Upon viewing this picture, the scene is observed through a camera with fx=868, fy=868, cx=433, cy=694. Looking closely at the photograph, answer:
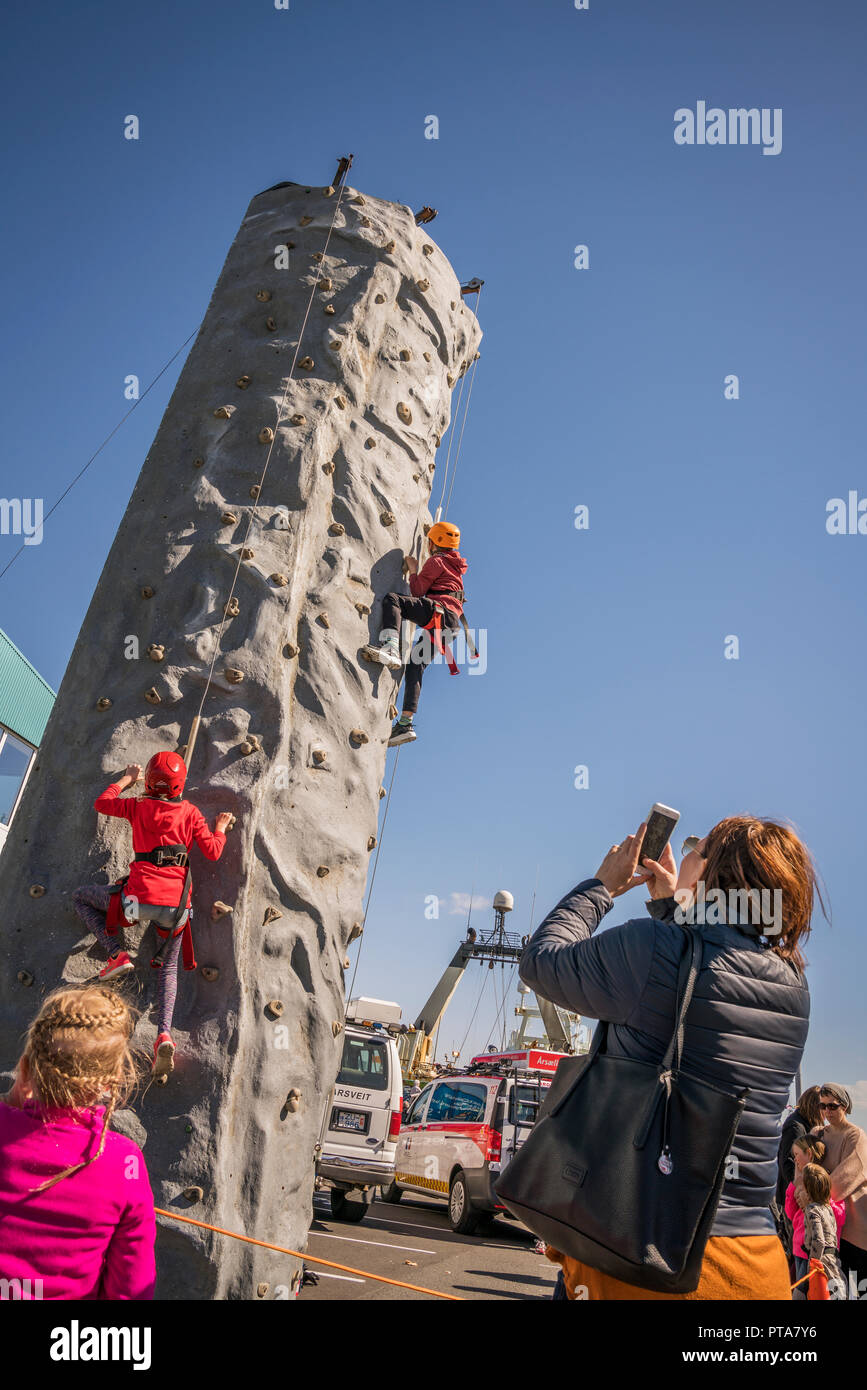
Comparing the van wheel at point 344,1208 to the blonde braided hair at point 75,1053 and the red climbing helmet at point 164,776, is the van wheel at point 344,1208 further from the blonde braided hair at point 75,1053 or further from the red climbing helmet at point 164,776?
the blonde braided hair at point 75,1053

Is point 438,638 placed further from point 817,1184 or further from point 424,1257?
point 424,1257

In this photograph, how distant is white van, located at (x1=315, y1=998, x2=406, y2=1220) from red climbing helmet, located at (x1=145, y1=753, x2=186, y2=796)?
19.9 ft

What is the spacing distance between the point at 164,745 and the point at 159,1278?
2458 mm

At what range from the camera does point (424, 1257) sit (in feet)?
27.3

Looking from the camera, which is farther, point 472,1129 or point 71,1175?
point 472,1129

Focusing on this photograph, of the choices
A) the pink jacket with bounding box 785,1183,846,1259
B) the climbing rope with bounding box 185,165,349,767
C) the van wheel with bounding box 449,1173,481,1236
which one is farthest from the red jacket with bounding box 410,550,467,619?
the van wheel with bounding box 449,1173,481,1236

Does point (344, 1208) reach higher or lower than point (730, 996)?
lower

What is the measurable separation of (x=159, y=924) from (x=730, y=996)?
2.96m

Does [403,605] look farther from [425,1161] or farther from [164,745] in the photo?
[425,1161]

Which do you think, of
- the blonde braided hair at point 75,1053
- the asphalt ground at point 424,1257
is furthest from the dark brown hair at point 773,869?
the asphalt ground at point 424,1257

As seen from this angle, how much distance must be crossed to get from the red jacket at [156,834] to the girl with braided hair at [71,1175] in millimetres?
1947

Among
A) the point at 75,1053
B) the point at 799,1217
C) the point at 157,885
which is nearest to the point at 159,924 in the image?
the point at 157,885

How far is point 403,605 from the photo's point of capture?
5.95 meters
